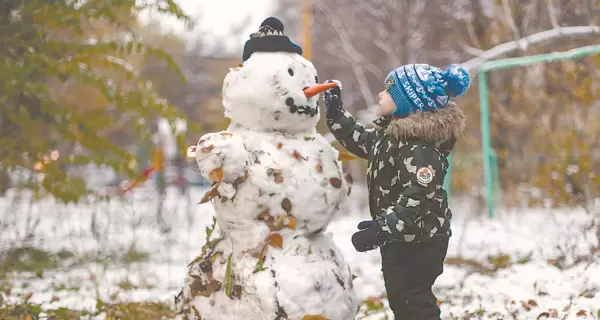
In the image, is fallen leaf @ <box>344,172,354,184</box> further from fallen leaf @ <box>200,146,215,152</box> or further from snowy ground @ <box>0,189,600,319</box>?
fallen leaf @ <box>200,146,215,152</box>

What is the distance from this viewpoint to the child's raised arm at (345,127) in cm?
278

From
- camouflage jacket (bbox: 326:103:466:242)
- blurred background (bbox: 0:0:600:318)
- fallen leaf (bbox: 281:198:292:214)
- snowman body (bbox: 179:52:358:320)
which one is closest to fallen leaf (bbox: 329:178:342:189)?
snowman body (bbox: 179:52:358:320)

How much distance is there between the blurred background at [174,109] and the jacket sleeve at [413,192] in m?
1.54

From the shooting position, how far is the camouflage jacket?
237cm

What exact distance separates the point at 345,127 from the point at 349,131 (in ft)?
0.09

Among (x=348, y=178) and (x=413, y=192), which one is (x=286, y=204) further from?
(x=413, y=192)

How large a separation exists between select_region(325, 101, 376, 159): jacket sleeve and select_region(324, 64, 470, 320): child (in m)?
0.13

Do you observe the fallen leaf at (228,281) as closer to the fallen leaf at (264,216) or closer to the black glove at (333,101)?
the fallen leaf at (264,216)

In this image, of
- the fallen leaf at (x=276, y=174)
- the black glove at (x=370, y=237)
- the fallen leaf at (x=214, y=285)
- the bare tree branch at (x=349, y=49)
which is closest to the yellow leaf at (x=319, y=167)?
the fallen leaf at (x=276, y=174)

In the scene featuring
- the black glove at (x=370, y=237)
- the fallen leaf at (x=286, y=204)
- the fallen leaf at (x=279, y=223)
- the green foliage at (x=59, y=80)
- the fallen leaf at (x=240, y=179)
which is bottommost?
the black glove at (x=370, y=237)

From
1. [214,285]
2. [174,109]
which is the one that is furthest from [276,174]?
[174,109]

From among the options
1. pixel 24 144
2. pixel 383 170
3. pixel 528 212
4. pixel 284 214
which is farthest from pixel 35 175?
pixel 528 212

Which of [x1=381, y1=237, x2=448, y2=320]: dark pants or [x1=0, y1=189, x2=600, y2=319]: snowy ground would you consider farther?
[x1=0, y1=189, x2=600, y2=319]: snowy ground

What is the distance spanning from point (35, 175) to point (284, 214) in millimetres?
3491
